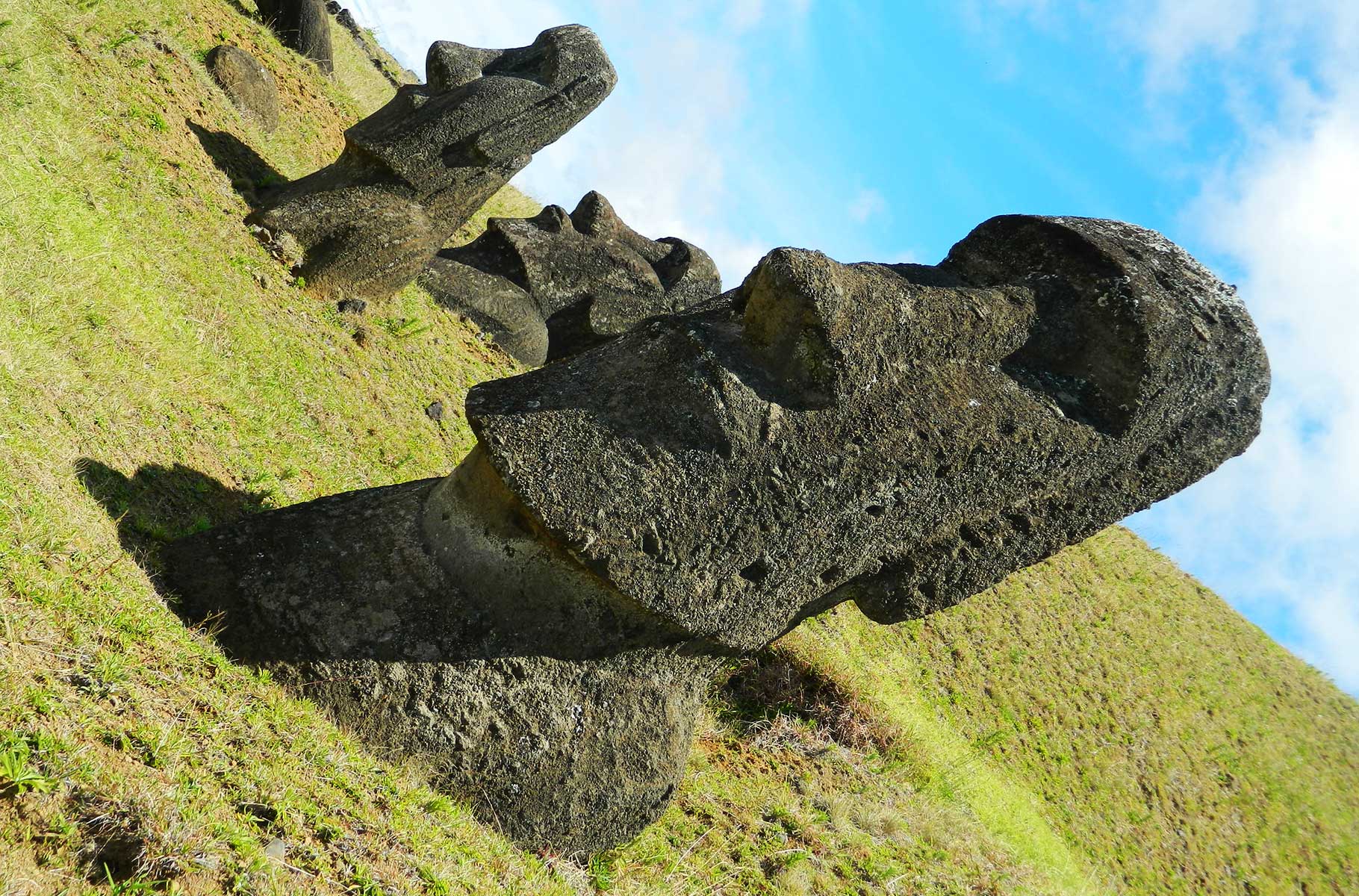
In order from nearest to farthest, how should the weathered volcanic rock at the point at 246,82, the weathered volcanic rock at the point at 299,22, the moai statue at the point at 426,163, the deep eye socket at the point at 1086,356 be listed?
the deep eye socket at the point at 1086,356, the moai statue at the point at 426,163, the weathered volcanic rock at the point at 246,82, the weathered volcanic rock at the point at 299,22

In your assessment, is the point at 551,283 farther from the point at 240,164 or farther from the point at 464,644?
the point at 464,644

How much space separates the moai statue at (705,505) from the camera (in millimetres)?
4484

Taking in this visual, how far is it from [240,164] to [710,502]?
752 centimetres

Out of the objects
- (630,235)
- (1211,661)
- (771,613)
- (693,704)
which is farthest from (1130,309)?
(1211,661)

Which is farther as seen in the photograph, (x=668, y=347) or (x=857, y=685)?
(x=857, y=685)

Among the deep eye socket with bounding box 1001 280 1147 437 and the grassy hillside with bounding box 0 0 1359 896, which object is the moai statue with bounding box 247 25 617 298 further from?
the deep eye socket with bounding box 1001 280 1147 437

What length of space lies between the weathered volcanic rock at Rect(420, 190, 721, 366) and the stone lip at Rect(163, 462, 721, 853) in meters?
6.59

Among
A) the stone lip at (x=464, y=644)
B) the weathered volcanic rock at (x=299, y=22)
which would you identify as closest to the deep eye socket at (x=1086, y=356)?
the stone lip at (x=464, y=644)

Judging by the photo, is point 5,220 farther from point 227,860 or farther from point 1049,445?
point 1049,445

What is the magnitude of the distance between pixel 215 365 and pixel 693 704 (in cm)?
398

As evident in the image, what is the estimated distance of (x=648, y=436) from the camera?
4.46 m

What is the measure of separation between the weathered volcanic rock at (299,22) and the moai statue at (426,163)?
19.5 ft

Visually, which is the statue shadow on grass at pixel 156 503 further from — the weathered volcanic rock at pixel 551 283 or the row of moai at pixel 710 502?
the weathered volcanic rock at pixel 551 283

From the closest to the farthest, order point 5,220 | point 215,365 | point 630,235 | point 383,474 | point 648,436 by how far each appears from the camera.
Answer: point 648,436, point 5,220, point 215,365, point 383,474, point 630,235
